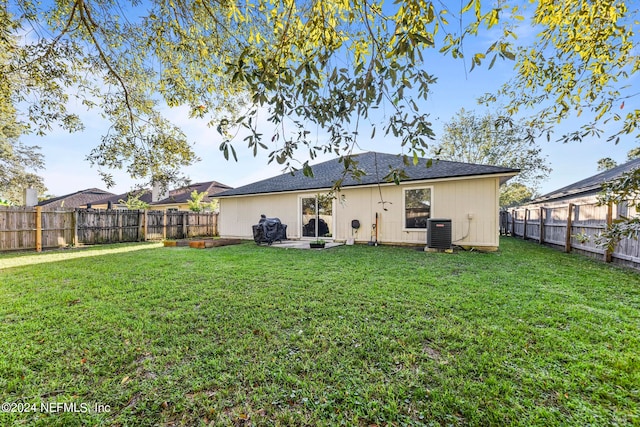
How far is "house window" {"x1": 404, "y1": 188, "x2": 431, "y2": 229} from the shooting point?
834cm

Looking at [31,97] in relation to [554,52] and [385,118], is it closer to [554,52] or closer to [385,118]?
[385,118]

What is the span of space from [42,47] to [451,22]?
17.0 ft

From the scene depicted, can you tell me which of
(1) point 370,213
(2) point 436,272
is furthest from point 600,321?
(1) point 370,213

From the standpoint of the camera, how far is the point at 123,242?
11273mm

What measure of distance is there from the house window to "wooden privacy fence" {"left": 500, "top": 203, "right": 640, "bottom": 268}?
11.5 ft

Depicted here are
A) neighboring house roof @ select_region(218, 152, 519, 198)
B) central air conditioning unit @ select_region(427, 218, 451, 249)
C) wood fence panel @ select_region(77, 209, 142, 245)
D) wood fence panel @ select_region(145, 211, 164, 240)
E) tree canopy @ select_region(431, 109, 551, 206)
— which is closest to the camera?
central air conditioning unit @ select_region(427, 218, 451, 249)

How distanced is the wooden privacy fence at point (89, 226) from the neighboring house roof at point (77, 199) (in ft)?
63.9

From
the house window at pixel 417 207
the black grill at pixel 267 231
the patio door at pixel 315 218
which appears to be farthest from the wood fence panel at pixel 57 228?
the house window at pixel 417 207

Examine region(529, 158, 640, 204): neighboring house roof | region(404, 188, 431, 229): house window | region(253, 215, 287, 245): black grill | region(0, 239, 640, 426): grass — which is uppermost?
region(529, 158, 640, 204): neighboring house roof

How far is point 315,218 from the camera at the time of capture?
10.3 m

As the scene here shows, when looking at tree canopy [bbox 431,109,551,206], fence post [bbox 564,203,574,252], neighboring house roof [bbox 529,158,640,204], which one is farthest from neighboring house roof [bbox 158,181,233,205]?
neighboring house roof [bbox 529,158,640,204]

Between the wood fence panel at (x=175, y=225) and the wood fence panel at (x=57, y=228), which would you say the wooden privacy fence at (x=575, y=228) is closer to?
the wood fence panel at (x=57, y=228)

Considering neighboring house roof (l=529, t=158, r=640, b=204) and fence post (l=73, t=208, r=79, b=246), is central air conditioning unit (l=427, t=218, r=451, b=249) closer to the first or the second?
neighboring house roof (l=529, t=158, r=640, b=204)

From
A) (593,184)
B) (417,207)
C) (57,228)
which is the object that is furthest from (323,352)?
(57,228)
